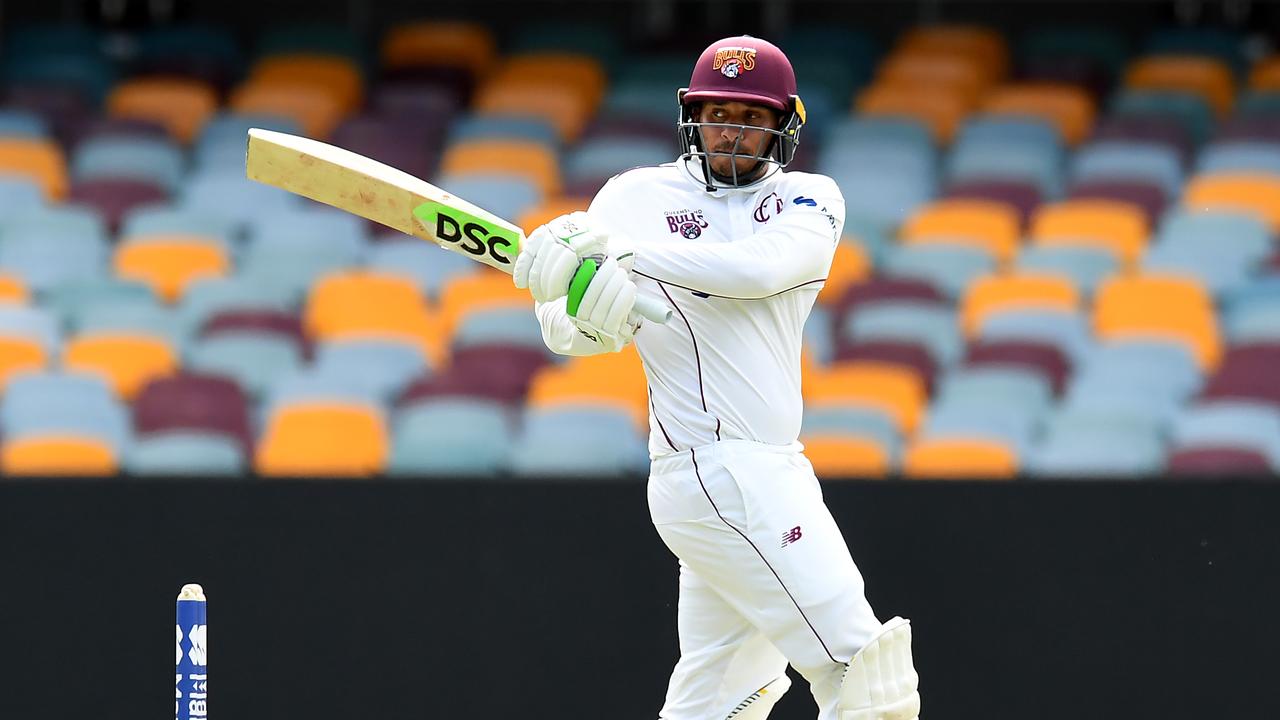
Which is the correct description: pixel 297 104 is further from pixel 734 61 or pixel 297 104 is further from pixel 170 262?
pixel 734 61

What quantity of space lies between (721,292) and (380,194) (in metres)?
0.78

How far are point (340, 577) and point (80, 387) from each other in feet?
6.93

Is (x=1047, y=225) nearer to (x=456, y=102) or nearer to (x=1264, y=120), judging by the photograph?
(x=1264, y=120)

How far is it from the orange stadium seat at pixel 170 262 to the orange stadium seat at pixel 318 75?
1510 mm

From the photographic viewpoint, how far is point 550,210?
870 centimetres

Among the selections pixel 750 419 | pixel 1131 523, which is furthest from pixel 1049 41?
pixel 750 419

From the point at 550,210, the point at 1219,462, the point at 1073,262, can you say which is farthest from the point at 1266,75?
the point at 550,210

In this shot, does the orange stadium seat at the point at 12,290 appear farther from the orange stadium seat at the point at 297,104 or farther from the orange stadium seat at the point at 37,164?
the orange stadium seat at the point at 297,104

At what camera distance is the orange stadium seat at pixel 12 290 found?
820cm

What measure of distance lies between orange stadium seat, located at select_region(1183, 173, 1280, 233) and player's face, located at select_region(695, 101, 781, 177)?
479cm

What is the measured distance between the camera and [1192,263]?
8242mm

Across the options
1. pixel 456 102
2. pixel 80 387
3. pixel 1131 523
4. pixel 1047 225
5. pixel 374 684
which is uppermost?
pixel 456 102

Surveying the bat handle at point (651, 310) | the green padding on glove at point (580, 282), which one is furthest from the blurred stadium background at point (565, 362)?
the green padding on glove at point (580, 282)

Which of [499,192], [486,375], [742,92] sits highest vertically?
[499,192]
